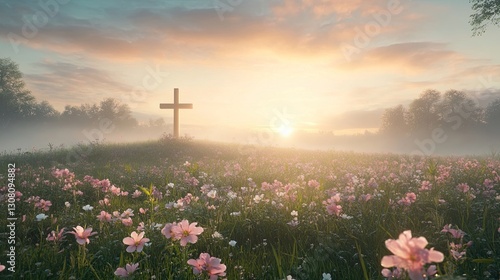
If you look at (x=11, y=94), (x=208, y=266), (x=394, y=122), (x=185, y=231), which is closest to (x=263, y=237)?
(x=185, y=231)

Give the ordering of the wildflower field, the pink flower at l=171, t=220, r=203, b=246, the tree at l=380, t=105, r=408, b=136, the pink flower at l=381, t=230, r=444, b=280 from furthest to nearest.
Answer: the tree at l=380, t=105, r=408, b=136, the wildflower field, the pink flower at l=171, t=220, r=203, b=246, the pink flower at l=381, t=230, r=444, b=280

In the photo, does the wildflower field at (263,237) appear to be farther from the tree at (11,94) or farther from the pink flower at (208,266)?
the tree at (11,94)

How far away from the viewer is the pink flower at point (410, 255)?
1272 millimetres

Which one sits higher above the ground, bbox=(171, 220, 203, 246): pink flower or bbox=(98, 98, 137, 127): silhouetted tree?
bbox=(98, 98, 137, 127): silhouetted tree

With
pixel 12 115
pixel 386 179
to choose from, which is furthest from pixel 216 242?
pixel 12 115

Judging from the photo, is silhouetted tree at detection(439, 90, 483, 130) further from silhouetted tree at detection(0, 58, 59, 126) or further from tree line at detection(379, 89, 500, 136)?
silhouetted tree at detection(0, 58, 59, 126)

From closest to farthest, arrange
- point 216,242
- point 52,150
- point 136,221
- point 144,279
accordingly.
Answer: point 144,279 → point 216,242 → point 136,221 → point 52,150

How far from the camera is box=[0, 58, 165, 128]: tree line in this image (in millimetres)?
59219

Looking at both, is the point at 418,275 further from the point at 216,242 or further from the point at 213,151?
the point at 213,151

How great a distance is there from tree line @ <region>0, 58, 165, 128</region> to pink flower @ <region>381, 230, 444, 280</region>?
2791 inches

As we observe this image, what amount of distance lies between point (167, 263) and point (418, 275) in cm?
242

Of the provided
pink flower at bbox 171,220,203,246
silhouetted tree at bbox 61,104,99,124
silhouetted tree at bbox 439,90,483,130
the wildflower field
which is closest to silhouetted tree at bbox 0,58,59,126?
silhouetted tree at bbox 61,104,99,124

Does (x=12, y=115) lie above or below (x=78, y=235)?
above

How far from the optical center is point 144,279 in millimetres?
3002
